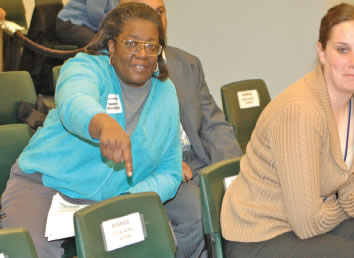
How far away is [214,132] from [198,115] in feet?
0.45

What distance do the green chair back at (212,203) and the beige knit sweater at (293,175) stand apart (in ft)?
0.11

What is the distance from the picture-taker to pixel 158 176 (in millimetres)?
2232

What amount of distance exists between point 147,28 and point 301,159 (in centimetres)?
90

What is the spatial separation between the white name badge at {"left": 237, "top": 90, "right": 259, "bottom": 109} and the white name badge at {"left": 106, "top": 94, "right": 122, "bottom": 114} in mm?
1252

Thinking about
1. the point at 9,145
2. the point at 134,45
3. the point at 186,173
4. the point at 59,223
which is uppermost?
the point at 134,45

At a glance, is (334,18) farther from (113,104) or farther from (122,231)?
(122,231)

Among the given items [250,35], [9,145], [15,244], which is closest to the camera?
[15,244]

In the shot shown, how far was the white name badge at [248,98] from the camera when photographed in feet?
10.6

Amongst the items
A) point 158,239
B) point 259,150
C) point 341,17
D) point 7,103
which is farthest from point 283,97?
point 7,103

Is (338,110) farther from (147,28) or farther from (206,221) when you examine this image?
(147,28)

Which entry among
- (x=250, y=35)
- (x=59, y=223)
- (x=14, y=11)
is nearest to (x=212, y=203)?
(x=59, y=223)

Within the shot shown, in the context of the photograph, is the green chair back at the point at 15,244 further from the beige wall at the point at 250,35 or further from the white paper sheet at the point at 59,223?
the beige wall at the point at 250,35

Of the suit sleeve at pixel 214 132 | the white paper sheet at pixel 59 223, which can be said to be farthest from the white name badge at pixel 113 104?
the suit sleeve at pixel 214 132

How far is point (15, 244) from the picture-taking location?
1438mm
